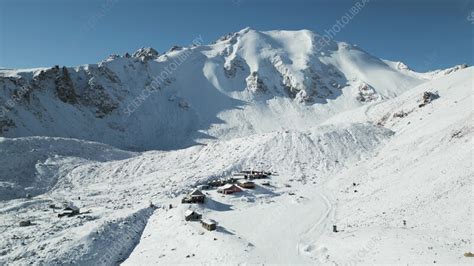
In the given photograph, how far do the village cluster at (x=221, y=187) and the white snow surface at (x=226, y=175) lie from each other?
97 cm

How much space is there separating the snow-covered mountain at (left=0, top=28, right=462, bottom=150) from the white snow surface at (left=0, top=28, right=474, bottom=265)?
711mm

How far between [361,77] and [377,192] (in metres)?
159

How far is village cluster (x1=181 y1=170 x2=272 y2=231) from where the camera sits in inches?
1775

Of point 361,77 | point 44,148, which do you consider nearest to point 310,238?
point 44,148

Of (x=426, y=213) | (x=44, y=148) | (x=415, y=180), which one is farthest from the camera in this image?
(x=44, y=148)

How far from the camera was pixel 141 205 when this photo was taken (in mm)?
54625

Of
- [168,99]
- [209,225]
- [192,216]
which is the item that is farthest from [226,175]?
[168,99]

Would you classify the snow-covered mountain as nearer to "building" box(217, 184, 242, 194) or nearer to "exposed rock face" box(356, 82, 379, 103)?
"exposed rock face" box(356, 82, 379, 103)

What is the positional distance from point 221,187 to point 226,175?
11.6 m

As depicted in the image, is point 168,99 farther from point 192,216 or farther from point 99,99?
point 192,216

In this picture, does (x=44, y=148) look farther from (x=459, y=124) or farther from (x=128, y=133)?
(x=459, y=124)

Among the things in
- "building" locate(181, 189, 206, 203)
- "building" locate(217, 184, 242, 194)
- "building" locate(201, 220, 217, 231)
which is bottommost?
"building" locate(201, 220, 217, 231)

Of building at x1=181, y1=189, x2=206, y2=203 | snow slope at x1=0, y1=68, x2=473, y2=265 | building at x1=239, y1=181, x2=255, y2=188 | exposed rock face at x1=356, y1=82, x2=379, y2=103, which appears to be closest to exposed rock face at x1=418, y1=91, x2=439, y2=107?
snow slope at x1=0, y1=68, x2=473, y2=265

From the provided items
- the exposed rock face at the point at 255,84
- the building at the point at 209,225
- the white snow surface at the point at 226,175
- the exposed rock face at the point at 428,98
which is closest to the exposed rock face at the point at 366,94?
the white snow surface at the point at 226,175
